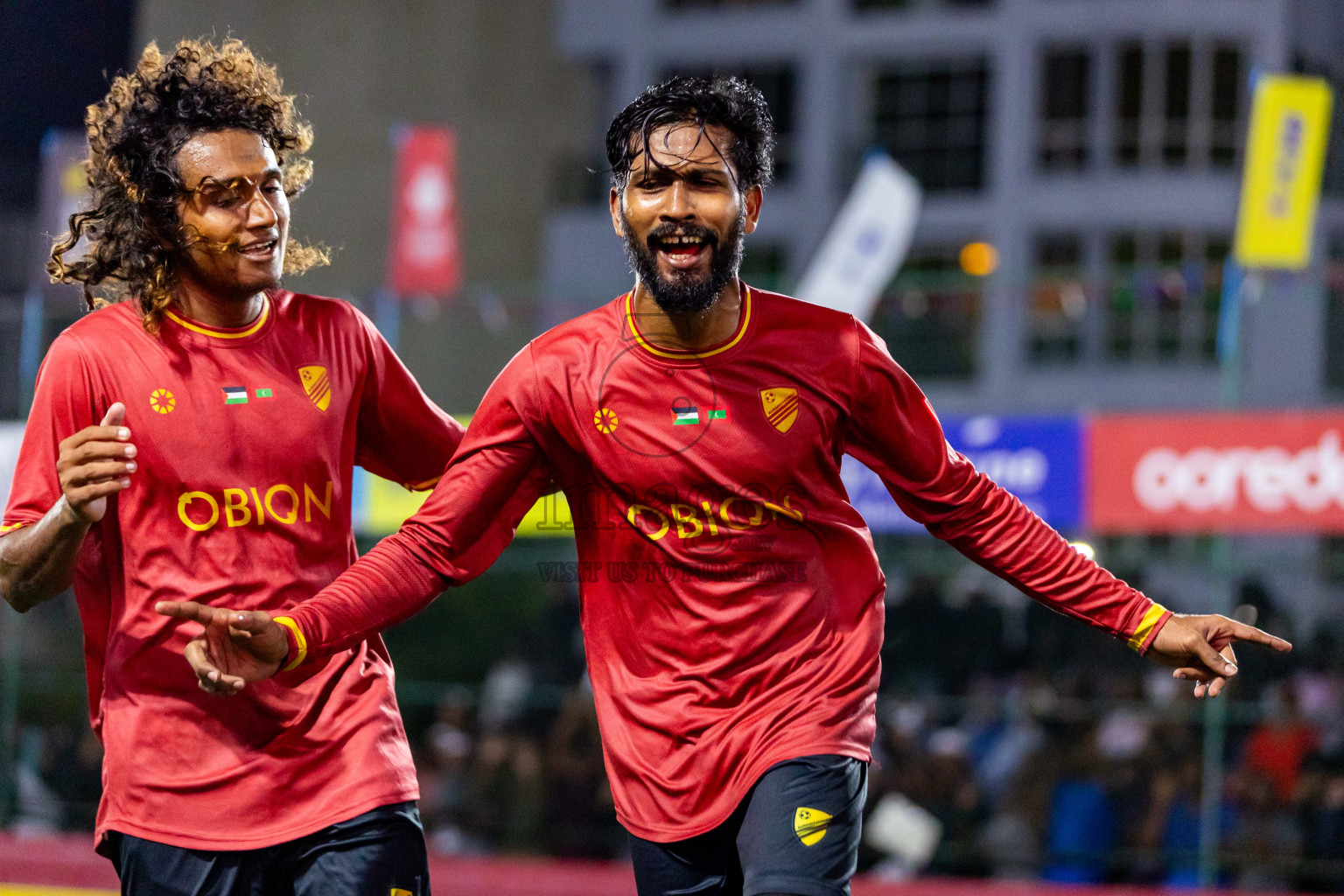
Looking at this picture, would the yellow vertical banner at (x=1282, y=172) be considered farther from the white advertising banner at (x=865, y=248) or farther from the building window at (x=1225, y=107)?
the building window at (x=1225, y=107)

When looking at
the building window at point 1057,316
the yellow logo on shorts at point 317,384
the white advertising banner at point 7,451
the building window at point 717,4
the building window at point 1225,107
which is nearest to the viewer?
the yellow logo on shorts at point 317,384

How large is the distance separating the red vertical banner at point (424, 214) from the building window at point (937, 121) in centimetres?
1061

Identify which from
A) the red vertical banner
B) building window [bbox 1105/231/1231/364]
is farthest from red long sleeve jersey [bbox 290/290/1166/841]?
the red vertical banner

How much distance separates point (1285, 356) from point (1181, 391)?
3.90 ft

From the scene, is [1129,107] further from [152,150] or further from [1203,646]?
[152,150]

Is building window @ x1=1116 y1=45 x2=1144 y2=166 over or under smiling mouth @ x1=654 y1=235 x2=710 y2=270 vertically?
over

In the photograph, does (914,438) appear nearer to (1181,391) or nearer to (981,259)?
(1181,391)

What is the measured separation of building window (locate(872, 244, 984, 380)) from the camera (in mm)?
8820

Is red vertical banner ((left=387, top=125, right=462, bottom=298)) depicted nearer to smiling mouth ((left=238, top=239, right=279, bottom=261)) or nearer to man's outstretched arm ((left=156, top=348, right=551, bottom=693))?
smiling mouth ((left=238, top=239, right=279, bottom=261))

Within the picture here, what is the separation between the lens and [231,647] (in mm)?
2904

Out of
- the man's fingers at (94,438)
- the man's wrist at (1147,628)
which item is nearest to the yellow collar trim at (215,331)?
the man's fingers at (94,438)

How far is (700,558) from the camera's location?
318cm

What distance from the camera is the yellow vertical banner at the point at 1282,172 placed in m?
9.59

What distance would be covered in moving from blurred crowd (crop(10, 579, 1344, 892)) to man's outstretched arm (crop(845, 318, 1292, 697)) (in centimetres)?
472
